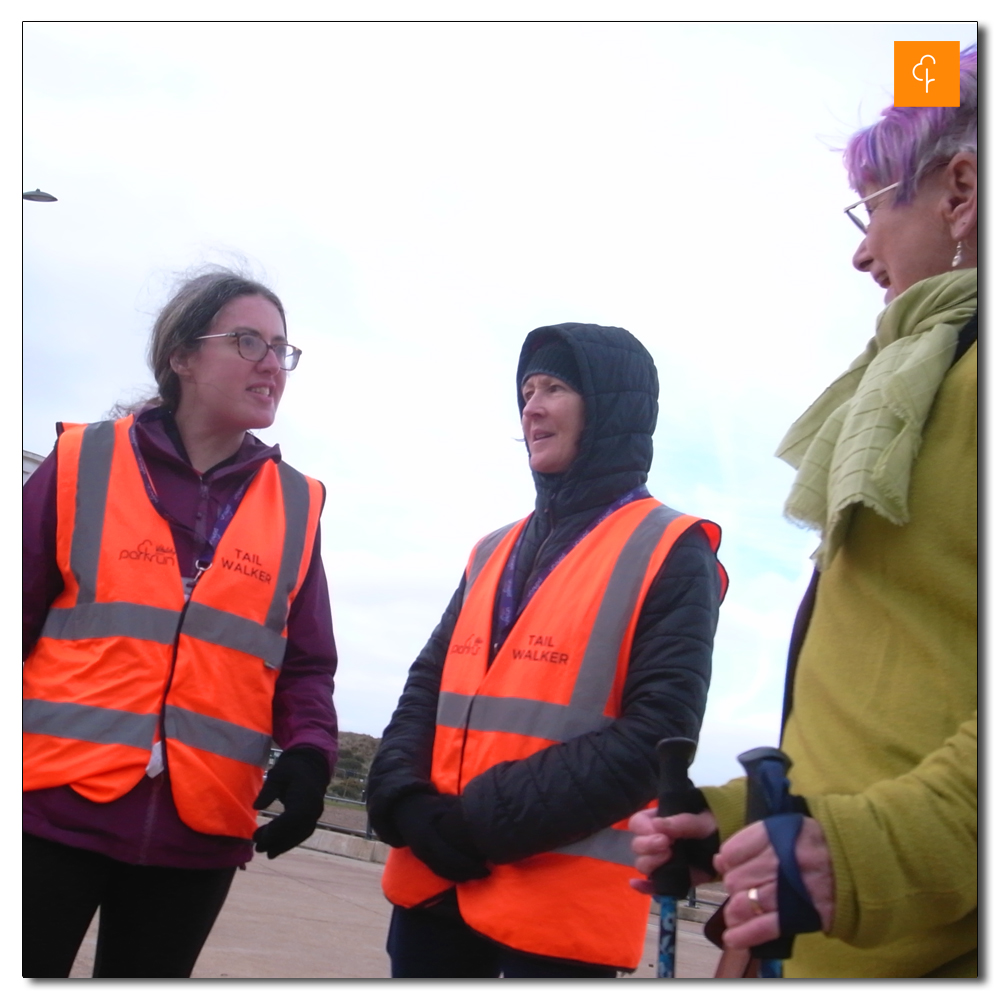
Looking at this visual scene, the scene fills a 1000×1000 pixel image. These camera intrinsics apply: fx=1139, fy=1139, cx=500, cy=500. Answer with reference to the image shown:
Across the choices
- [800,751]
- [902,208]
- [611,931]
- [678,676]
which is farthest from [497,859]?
[902,208]

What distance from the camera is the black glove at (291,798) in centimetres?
208

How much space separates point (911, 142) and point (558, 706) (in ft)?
3.55

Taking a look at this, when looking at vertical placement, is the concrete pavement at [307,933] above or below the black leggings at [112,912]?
below

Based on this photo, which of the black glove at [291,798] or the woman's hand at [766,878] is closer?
the woman's hand at [766,878]

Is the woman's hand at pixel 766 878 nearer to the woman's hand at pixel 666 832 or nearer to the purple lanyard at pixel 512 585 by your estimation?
the woman's hand at pixel 666 832

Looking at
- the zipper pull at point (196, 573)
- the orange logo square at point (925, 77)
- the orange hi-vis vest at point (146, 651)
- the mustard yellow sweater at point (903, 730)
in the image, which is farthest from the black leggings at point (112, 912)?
the orange logo square at point (925, 77)

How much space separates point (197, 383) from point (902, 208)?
1496mm

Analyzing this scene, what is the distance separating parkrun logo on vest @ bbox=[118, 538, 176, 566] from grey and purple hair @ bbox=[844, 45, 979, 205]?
1.38 m

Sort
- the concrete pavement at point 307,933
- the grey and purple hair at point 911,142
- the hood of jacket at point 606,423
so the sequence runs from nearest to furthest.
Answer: the grey and purple hair at point 911,142 < the hood of jacket at point 606,423 < the concrete pavement at point 307,933

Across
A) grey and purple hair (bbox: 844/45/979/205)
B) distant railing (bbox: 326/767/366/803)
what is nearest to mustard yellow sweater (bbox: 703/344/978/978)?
grey and purple hair (bbox: 844/45/979/205)

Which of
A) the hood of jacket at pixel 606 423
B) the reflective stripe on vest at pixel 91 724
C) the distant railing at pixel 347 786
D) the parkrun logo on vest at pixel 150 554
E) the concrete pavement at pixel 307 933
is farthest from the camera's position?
the distant railing at pixel 347 786

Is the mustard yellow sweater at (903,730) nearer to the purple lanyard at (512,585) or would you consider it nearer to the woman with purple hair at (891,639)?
the woman with purple hair at (891,639)

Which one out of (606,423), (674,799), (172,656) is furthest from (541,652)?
(674,799)

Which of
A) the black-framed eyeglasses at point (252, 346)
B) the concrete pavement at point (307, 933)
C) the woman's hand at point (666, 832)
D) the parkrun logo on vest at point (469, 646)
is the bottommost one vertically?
the concrete pavement at point (307, 933)
